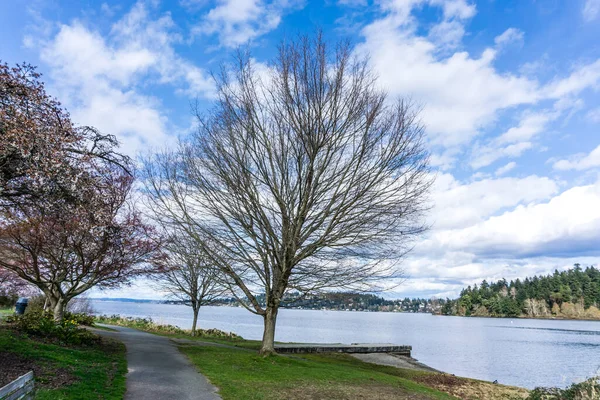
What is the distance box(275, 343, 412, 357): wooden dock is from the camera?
75.4ft

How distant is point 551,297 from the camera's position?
116 meters

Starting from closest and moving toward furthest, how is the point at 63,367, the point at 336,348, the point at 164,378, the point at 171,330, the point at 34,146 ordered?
the point at 34,146
the point at 63,367
the point at 164,378
the point at 336,348
the point at 171,330

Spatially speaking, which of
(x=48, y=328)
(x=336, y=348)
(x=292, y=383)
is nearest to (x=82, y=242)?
(x=48, y=328)

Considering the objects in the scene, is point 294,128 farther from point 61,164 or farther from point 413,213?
point 61,164

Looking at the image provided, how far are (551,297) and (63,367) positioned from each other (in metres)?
134

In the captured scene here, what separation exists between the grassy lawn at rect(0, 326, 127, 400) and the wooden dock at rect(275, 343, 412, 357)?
11582 millimetres

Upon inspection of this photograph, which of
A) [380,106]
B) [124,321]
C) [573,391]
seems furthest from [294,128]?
[124,321]

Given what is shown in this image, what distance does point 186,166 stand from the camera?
48.6 feet

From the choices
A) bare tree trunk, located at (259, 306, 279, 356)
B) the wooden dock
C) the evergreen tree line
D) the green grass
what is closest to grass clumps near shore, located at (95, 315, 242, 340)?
the wooden dock

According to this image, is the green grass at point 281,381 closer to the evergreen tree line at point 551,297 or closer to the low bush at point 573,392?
the low bush at point 573,392

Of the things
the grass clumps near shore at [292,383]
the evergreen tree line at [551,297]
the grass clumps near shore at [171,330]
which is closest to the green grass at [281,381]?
the grass clumps near shore at [292,383]

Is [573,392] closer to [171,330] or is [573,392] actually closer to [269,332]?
[269,332]

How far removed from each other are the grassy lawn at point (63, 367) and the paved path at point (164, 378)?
33 cm

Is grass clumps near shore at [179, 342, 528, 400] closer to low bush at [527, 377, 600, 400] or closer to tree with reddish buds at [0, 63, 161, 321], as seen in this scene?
low bush at [527, 377, 600, 400]
